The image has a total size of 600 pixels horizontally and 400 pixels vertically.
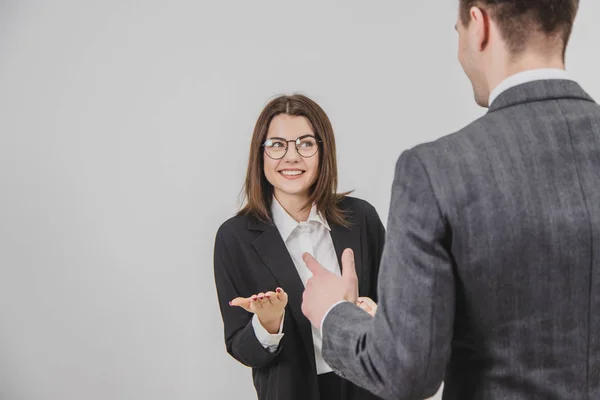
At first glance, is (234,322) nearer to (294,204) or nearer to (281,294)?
(281,294)

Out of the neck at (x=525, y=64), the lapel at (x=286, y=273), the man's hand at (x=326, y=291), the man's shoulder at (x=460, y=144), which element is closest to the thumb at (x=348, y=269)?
the man's hand at (x=326, y=291)

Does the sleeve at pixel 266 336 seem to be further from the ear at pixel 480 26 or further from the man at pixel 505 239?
the ear at pixel 480 26

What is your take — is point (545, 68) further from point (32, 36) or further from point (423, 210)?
point (32, 36)

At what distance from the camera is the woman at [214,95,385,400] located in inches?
77.2

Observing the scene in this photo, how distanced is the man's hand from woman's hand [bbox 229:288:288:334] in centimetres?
51

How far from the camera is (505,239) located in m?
0.96

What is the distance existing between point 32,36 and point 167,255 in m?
1.06

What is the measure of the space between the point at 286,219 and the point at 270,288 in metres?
0.24

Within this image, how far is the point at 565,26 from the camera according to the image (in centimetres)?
103

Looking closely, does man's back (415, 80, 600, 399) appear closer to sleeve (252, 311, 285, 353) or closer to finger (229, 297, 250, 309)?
finger (229, 297, 250, 309)

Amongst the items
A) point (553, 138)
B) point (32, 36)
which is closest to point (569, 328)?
point (553, 138)

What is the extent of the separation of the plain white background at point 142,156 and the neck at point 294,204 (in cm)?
68

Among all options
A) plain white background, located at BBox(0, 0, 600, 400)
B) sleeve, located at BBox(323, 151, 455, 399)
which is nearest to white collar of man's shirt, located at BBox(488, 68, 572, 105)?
sleeve, located at BBox(323, 151, 455, 399)

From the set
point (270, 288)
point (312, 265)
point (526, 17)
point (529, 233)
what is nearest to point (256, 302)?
point (270, 288)
